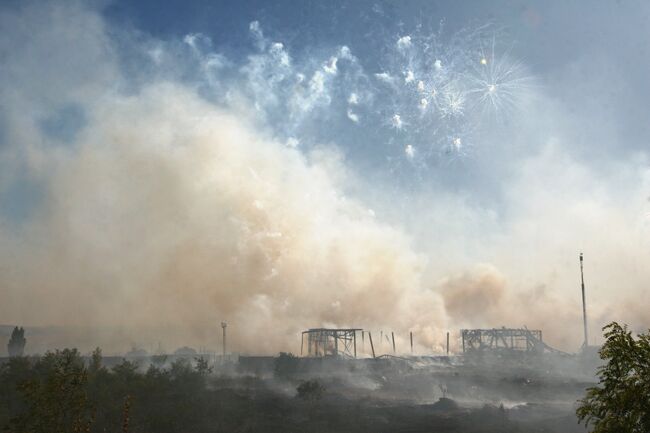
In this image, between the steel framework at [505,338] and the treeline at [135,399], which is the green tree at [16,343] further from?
the steel framework at [505,338]

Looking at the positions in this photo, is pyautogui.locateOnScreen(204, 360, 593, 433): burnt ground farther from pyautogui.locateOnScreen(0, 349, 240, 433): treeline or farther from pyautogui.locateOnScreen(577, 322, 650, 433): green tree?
pyautogui.locateOnScreen(577, 322, 650, 433): green tree

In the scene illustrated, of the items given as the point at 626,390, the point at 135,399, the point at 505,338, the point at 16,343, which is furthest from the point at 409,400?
the point at 16,343

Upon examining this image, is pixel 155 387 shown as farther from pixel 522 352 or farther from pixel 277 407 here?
pixel 522 352

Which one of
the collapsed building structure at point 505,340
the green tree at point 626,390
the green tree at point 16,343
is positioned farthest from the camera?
the green tree at point 16,343

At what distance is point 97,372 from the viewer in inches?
2099

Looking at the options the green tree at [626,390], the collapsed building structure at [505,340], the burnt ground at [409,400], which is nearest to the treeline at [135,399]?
the burnt ground at [409,400]

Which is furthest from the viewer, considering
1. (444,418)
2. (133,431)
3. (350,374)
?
(350,374)

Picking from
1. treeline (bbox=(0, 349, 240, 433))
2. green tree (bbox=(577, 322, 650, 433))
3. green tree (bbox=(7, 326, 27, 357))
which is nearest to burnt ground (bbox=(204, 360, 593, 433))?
treeline (bbox=(0, 349, 240, 433))

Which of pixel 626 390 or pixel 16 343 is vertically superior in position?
pixel 626 390

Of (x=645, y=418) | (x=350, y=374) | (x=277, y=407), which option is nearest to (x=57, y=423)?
(x=645, y=418)

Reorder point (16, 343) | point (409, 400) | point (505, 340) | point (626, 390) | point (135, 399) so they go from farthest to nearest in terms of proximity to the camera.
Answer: point (16, 343), point (505, 340), point (409, 400), point (135, 399), point (626, 390)

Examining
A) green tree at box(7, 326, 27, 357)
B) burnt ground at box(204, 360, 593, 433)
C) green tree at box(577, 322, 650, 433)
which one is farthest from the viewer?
green tree at box(7, 326, 27, 357)

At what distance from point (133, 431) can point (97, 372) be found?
14008mm

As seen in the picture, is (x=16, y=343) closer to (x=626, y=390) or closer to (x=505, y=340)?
(x=505, y=340)
